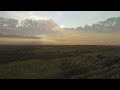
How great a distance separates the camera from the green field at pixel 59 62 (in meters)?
9.44

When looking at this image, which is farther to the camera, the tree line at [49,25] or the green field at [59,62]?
the tree line at [49,25]

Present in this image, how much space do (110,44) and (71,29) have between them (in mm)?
1169

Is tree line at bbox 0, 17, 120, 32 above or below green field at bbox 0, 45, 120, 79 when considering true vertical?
above

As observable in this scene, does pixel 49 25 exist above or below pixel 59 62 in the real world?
above

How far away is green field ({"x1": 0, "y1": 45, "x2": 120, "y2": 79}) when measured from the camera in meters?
9.44

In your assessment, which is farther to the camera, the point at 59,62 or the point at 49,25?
the point at 49,25

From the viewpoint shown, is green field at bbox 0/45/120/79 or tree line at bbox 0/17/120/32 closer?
green field at bbox 0/45/120/79

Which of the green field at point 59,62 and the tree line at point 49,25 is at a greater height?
the tree line at point 49,25

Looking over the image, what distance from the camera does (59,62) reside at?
9.55m
